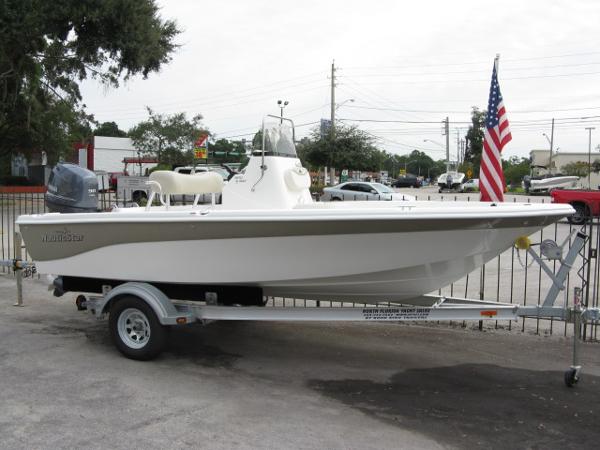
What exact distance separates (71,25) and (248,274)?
17.4m

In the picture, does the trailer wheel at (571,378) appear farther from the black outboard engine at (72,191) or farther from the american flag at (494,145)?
the black outboard engine at (72,191)

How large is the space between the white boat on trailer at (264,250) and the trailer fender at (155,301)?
10 mm

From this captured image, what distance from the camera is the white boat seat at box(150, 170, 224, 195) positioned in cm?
582

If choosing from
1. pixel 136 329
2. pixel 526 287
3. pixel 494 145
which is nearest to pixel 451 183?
pixel 526 287

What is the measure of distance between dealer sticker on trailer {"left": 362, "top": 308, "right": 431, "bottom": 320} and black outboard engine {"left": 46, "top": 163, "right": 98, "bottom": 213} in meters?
3.26

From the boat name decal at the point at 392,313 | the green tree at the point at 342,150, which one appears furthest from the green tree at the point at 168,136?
the boat name decal at the point at 392,313

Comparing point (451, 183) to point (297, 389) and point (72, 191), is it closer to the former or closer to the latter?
point (72, 191)

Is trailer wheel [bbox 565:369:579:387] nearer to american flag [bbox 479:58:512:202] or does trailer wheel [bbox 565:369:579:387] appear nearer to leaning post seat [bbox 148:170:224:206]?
american flag [bbox 479:58:512:202]

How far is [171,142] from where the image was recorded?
44.4 meters

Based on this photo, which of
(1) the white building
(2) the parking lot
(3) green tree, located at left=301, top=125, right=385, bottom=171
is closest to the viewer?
(2) the parking lot

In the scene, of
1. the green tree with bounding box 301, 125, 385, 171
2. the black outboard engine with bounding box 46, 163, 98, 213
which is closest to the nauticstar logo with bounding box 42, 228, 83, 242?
the black outboard engine with bounding box 46, 163, 98, 213

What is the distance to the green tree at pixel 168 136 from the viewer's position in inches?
1734

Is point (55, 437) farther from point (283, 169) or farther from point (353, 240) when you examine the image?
point (283, 169)

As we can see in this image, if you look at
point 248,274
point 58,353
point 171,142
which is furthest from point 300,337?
point 171,142
